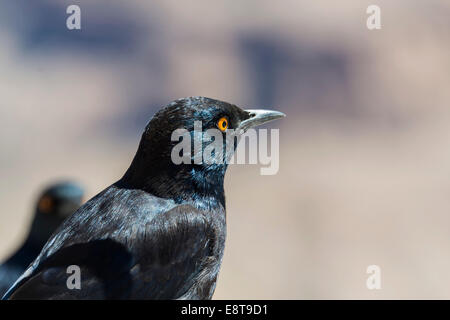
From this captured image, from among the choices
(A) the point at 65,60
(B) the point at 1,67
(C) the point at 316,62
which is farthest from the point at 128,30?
(C) the point at 316,62

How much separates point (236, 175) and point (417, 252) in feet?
13.3

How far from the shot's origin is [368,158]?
13414 mm

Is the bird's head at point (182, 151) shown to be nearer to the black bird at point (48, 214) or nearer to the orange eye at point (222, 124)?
the orange eye at point (222, 124)

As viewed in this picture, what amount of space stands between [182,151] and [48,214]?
150 inches

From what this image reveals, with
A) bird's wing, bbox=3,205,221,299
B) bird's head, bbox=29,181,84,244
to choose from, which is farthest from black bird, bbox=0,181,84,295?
bird's wing, bbox=3,205,221,299

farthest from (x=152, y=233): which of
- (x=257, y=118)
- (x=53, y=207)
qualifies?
(x=53, y=207)

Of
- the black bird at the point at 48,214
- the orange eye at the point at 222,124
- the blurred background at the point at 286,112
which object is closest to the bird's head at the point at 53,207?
the black bird at the point at 48,214

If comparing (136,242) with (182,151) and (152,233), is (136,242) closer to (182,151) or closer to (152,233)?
A: (152,233)

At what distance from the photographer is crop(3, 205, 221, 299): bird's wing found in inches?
Answer: 127

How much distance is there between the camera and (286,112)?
578 inches

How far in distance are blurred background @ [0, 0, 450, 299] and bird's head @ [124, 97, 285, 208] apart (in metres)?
6.02

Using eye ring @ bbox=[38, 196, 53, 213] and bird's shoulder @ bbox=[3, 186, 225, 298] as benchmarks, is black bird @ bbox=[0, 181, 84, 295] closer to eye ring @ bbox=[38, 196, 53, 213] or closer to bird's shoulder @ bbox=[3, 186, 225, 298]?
eye ring @ bbox=[38, 196, 53, 213]

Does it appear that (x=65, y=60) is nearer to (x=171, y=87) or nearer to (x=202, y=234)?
(x=171, y=87)

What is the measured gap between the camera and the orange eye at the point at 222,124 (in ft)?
12.6
